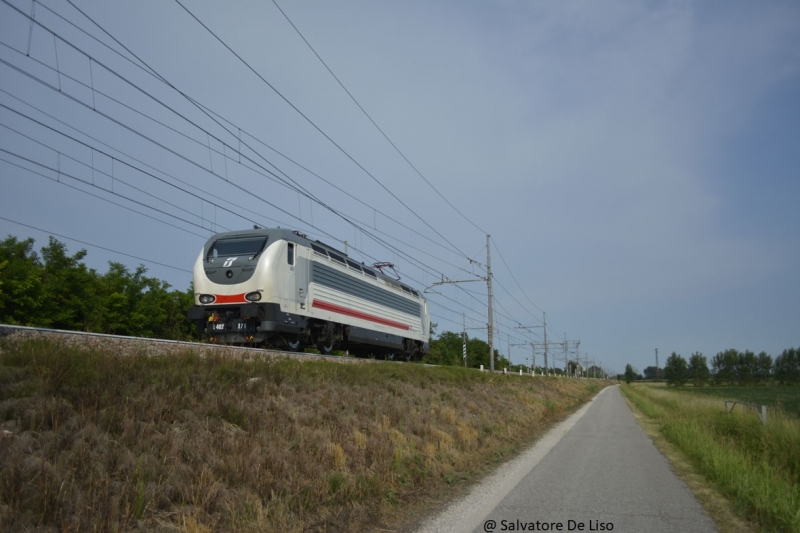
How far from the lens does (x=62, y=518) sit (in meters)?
4.96

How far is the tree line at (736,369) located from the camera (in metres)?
129

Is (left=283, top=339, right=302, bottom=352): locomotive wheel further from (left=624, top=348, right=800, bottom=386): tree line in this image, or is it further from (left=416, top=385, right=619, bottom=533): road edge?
(left=624, top=348, right=800, bottom=386): tree line

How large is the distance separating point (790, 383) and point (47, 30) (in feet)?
499

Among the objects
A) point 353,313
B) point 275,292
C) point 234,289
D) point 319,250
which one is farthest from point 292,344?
point 353,313

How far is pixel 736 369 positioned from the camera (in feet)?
461

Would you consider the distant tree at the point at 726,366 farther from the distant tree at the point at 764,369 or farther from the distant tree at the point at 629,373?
the distant tree at the point at 629,373

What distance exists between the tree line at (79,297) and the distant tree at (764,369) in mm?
146404

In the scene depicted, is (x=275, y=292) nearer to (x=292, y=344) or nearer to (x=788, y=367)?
(x=292, y=344)

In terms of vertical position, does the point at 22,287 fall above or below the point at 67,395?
above

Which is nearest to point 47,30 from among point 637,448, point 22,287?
point 637,448

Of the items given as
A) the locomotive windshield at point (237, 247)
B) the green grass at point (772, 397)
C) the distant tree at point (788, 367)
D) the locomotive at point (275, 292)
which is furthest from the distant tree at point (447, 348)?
the distant tree at point (788, 367)

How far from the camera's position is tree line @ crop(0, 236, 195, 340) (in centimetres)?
2398

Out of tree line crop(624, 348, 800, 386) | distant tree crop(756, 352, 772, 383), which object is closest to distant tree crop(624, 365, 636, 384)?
tree line crop(624, 348, 800, 386)

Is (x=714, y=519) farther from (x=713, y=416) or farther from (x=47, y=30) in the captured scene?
(x=713, y=416)
